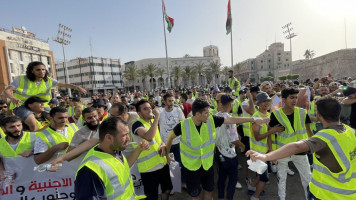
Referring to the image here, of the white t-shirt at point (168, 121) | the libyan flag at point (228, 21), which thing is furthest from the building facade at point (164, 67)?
the white t-shirt at point (168, 121)

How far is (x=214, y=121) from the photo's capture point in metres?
3.29

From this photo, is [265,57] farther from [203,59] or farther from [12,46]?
[12,46]

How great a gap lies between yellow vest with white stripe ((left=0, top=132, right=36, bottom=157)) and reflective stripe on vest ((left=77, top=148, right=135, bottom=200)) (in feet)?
5.89

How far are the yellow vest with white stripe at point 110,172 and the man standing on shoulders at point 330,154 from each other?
1.24 meters

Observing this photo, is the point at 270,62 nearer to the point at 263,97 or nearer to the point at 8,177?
the point at 263,97

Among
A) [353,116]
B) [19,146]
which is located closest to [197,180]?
[19,146]

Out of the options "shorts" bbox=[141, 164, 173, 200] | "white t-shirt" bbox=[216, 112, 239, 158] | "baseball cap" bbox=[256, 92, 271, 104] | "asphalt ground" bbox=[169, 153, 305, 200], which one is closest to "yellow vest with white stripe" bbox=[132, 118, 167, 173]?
"shorts" bbox=[141, 164, 173, 200]

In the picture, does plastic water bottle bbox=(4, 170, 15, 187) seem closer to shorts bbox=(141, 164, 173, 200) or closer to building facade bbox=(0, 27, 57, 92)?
shorts bbox=(141, 164, 173, 200)

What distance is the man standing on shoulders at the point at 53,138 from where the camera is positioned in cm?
275

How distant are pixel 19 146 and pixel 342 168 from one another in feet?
13.3

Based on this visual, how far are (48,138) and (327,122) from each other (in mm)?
3637

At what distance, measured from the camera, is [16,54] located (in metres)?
38.4

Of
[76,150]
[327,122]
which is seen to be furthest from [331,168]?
[76,150]

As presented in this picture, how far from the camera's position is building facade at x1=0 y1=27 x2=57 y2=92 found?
117 ft
